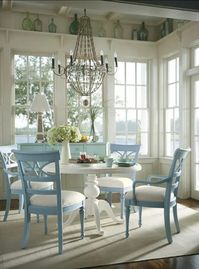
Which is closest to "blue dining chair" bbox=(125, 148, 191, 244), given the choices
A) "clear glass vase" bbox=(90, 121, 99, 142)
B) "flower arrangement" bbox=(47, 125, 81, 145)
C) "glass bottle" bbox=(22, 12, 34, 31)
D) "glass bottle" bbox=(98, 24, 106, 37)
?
"flower arrangement" bbox=(47, 125, 81, 145)

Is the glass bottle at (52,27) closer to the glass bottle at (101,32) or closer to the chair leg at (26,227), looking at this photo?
the glass bottle at (101,32)

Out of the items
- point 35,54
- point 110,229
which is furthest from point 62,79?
point 110,229

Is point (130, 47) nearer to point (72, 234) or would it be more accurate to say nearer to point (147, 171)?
point (147, 171)

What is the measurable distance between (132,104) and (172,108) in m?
0.76

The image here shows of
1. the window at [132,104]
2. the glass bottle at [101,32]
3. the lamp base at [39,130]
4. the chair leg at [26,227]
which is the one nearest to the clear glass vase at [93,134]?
the window at [132,104]

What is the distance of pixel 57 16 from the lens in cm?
589

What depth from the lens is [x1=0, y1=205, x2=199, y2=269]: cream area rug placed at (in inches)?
121

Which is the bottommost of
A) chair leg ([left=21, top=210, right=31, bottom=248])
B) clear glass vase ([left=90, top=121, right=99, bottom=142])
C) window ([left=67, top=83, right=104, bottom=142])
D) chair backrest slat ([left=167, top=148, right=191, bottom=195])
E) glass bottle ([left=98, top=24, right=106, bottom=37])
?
chair leg ([left=21, top=210, right=31, bottom=248])

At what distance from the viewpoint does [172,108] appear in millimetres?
6145

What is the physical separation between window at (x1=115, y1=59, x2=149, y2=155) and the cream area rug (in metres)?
→ 2.19

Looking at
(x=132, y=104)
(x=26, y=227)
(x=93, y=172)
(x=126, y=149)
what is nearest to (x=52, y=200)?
Answer: (x=26, y=227)

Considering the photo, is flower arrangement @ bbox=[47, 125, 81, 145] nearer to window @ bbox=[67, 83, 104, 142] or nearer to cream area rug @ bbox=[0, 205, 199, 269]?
cream area rug @ bbox=[0, 205, 199, 269]

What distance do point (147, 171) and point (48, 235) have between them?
119 inches

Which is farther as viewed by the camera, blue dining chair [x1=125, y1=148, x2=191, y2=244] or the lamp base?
the lamp base
